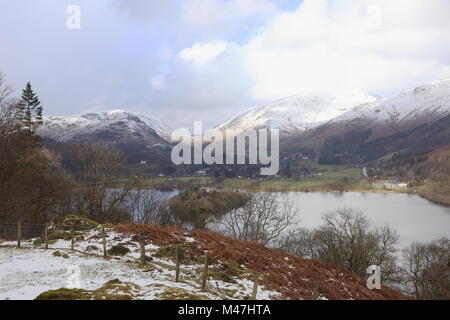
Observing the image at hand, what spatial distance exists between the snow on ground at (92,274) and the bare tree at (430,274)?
27367 mm

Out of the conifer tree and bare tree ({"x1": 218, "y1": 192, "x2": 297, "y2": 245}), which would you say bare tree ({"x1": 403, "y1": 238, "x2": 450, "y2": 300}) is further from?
the conifer tree

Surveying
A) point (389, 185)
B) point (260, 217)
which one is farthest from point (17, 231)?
point (389, 185)

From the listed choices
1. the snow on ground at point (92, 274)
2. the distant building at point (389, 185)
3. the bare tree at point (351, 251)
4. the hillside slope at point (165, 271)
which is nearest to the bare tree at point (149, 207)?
the bare tree at point (351, 251)

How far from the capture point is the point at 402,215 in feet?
223

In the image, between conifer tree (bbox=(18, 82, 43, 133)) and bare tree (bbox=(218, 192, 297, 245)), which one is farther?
conifer tree (bbox=(18, 82, 43, 133))

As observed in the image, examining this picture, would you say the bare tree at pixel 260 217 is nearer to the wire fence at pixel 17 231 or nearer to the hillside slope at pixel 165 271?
the hillside slope at pixel 165 271

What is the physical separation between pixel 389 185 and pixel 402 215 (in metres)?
57.9

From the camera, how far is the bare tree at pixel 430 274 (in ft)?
94.9

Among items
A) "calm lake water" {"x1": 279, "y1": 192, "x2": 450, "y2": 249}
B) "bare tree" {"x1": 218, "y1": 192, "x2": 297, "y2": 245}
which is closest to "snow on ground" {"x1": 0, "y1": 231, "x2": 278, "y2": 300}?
"bare tree" {"x1": 218, "y1": 192, "x2": 297, "y2": 245}

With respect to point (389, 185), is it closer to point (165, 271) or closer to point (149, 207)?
point (149, 207)

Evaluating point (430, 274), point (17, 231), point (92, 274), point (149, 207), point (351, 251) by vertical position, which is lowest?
point (430, 274)

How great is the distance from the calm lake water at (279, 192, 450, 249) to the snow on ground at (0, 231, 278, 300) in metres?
42.4

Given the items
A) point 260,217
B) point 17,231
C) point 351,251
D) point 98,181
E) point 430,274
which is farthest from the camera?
point 351,251

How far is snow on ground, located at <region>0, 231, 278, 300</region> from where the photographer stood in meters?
8.50
